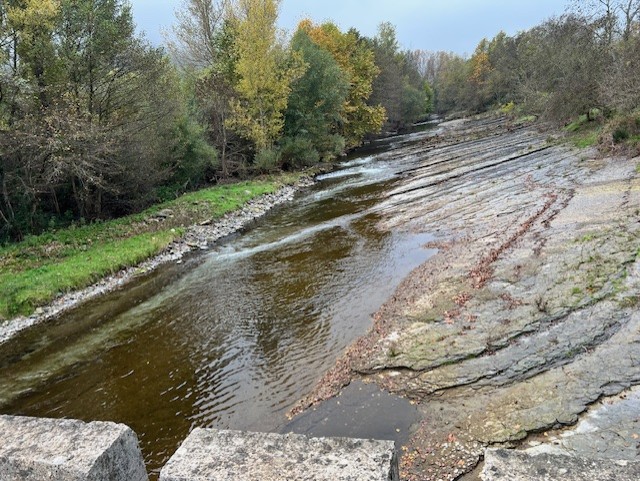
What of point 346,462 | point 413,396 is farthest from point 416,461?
point 346,462

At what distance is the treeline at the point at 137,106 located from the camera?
1970cm

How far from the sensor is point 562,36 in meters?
37.0

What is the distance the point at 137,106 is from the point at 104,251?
32.1 ft

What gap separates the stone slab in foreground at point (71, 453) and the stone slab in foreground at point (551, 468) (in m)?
1.85

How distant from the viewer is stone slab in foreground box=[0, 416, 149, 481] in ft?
7.58

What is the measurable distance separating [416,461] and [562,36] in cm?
4081

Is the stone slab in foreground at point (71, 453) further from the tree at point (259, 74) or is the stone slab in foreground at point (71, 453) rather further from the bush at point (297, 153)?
the bush at point (297, 153)

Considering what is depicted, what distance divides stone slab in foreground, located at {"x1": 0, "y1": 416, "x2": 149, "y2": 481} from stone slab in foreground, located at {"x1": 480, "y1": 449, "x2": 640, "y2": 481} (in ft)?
6.06

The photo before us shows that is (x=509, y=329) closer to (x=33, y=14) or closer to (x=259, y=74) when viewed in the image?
(x=33, y=14)

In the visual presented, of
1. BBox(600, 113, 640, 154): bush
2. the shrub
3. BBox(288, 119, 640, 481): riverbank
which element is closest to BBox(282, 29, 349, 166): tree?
the shrub

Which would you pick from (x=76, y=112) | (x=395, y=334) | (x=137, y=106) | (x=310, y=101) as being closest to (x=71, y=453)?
(x=395, y=334)

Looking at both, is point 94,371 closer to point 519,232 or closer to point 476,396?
point 476,396

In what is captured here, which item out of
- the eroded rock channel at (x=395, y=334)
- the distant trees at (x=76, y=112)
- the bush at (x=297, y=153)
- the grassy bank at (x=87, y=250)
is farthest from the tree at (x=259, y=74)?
the eroded rock channel at (x=395, y=334)

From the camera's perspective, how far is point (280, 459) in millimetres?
2312
